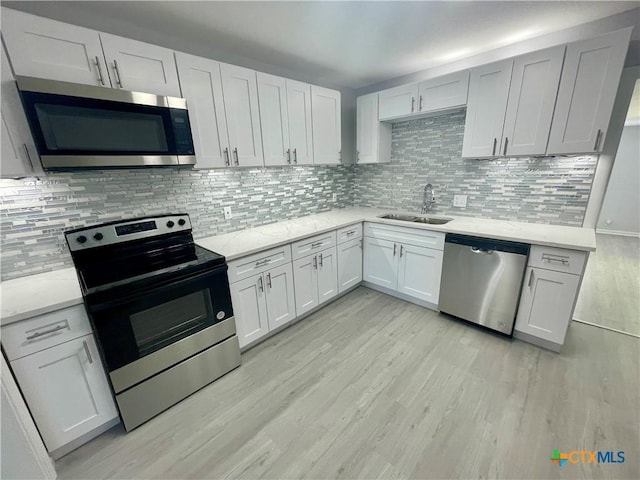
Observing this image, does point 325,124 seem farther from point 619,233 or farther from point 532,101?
point 619,233

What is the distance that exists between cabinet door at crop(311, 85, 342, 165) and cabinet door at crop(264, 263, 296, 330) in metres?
1.28

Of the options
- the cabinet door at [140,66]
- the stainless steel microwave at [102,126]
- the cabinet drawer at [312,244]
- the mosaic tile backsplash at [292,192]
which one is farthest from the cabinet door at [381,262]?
the cabinet door at [140,66]

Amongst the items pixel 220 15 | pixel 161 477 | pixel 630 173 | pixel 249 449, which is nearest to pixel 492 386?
pixel 249 449

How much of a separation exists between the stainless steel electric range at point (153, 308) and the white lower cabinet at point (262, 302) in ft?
0.49

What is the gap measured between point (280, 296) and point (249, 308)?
1.04ft

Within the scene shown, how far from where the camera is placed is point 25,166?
1.36m

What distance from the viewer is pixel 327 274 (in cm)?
276

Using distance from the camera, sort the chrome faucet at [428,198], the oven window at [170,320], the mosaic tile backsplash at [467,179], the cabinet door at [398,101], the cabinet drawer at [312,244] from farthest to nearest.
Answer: the chrome faucet at [428,198], the cabinet door at [398,101], the cabinet drawer at [312,244], the mosaic tile backsplash at [467,179], the oven window at [170,320]

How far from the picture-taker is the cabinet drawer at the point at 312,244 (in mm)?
2396

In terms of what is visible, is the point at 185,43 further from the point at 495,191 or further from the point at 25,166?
the point at 495,191

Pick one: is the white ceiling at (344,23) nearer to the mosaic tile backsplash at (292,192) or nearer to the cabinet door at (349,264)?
the mosaic tile backsplash at (292,192)

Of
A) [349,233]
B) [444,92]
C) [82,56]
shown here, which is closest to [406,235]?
[349,233]

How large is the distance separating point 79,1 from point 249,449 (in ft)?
9.44

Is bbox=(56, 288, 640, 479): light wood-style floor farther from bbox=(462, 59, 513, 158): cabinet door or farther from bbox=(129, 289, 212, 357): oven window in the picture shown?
bbox=(462, 59, 513, 158): cabinet door
